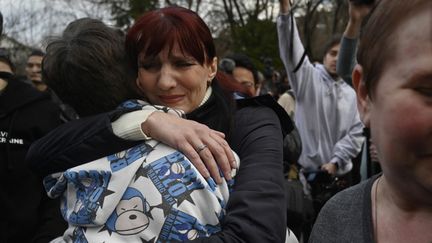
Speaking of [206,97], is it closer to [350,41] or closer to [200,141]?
[200,141]

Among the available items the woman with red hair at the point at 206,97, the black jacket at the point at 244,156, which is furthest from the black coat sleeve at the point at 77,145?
the woman with red hair at the point at 206,97

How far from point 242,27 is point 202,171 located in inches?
903

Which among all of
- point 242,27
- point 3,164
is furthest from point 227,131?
point 242,27

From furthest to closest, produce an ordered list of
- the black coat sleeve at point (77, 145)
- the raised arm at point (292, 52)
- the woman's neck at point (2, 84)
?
the raised arm at point (292, 52), the woman's neck at point (2, 84), the black coat sleeve at point (77, 145)

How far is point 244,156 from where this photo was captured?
1.47 meters

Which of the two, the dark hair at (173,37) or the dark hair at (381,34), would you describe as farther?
the dark hair at (173,37)

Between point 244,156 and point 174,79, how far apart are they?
1.11 feet

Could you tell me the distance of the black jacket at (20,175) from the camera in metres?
2.14

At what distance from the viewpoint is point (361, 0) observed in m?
1.91

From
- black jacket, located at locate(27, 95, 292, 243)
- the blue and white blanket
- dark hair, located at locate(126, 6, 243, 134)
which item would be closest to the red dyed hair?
dark hair, located at locate(126, 6, 243, 134)

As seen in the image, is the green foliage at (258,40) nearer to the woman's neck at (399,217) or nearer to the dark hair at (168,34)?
the dark hair at (168,34)

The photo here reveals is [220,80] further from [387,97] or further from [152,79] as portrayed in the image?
[387,97]

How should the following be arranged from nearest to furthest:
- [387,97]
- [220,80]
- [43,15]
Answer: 1. [387,97]
2. [220,80]
3. [43,15]

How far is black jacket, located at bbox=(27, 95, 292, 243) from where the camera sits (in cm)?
131
